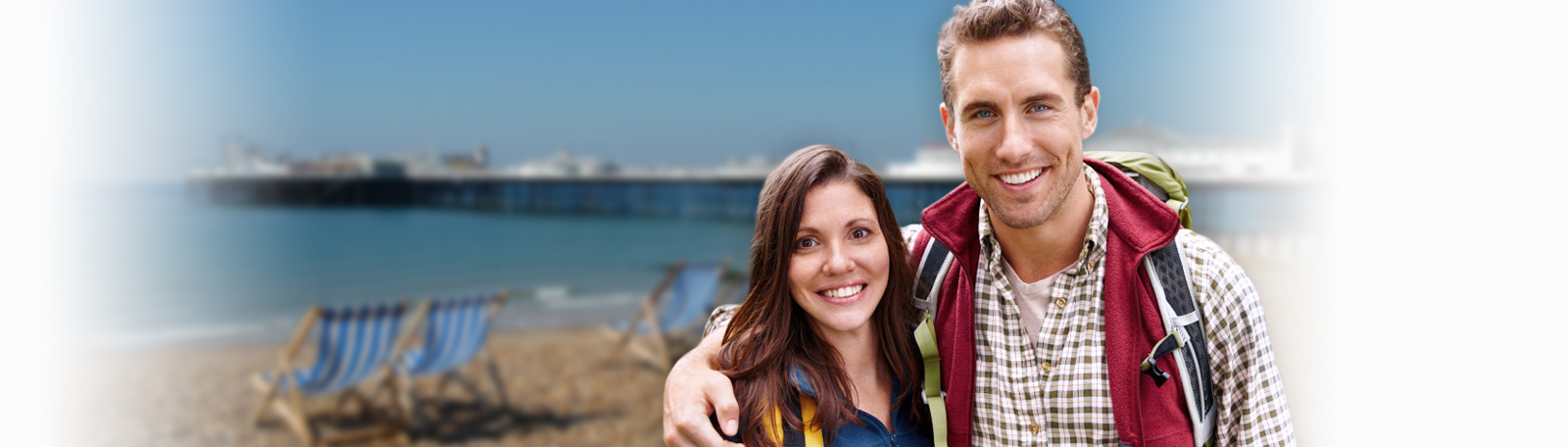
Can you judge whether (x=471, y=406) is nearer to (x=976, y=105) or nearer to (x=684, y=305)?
(x=684, y=305)

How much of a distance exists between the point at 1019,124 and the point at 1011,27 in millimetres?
179

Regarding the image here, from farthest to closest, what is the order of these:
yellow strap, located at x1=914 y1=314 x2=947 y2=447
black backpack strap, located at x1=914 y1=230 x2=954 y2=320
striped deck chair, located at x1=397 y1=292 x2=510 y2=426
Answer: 1. striped deck chair, located at x1=397 y1=292 x2=510 y2=426
2. black backpack strap, located at x1=914 y1=230 x2=954 y2=320
3. yellow strap, located at x1=914 y1=314 x2=947 y2=447

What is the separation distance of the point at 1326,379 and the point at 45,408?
1476 centimetres

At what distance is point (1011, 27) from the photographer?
66.3 inches

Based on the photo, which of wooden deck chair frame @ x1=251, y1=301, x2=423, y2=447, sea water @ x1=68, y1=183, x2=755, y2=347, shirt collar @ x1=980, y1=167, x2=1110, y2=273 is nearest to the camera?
shirt collar @ x1=980, y1=167, x2=1110, y2=273

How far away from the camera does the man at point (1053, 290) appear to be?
166cm

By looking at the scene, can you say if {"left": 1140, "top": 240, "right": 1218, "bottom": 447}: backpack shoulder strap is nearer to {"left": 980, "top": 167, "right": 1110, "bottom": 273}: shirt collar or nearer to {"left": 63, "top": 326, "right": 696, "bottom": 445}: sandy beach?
{"left": 980, "top": 167, "right": 1110, "bottom": 273}: shirt collar

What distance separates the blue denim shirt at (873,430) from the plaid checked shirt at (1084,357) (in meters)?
0.13

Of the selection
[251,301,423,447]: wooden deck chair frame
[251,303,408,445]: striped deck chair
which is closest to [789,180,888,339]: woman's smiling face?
[251,301,423,447]: wooden deck chair frame

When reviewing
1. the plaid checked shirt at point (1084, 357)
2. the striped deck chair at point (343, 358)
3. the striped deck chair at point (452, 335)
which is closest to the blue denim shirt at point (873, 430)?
the plaid checked shirt at point (1084, 357)

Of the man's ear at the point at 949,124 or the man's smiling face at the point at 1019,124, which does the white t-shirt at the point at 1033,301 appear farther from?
the man's ear at the point at 949,124

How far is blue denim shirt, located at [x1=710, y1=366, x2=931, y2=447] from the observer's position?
1.83 meters

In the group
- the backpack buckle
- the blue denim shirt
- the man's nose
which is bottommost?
the blue denim shirt

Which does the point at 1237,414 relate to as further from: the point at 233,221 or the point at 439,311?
the point at 233,221
